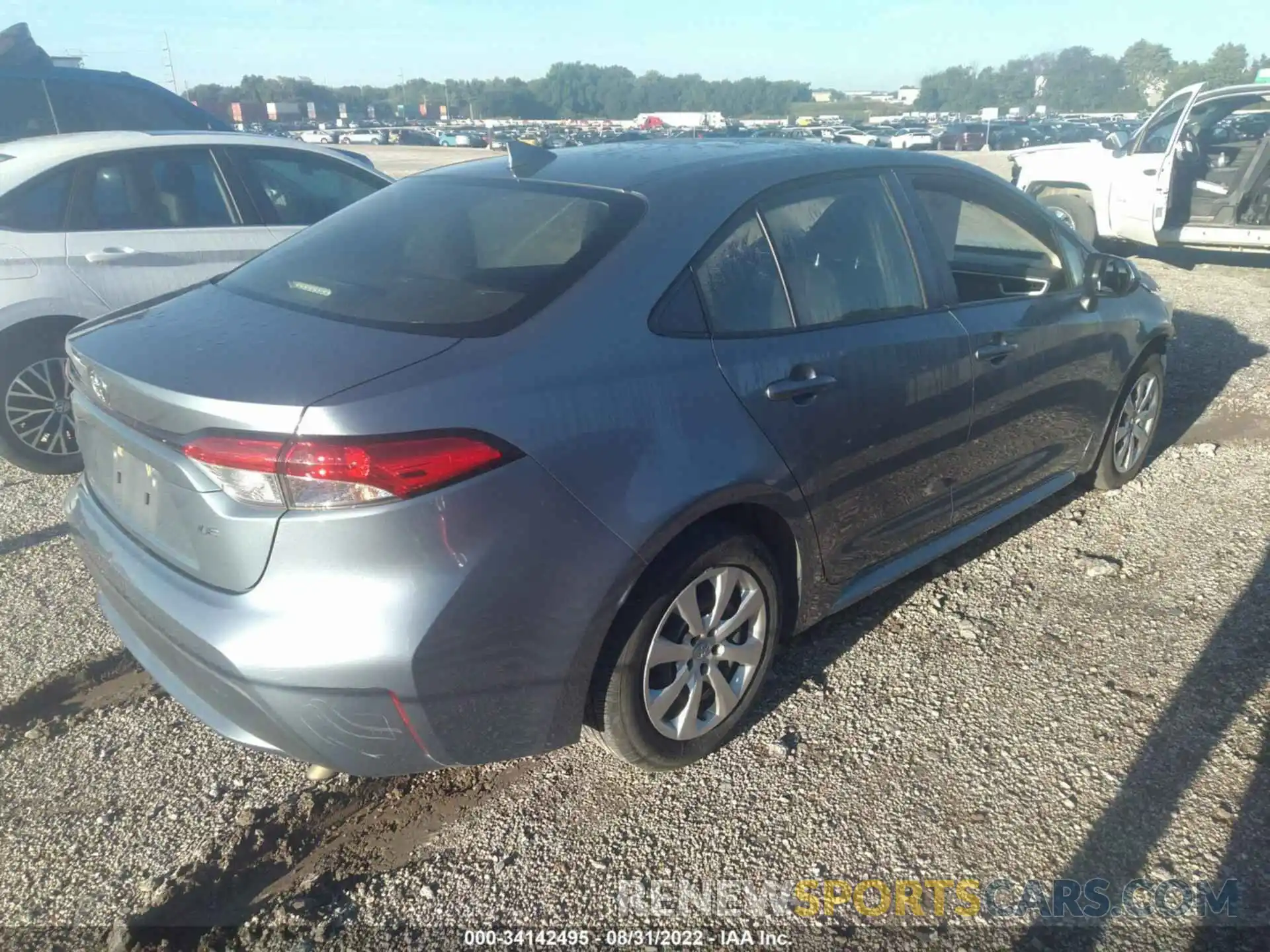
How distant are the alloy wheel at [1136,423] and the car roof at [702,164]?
1751 millimetres

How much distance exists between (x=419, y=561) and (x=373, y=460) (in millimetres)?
236

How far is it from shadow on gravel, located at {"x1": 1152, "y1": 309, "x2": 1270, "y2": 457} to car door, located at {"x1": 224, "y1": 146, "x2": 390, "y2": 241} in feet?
16.7

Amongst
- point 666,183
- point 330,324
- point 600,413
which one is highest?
point 666,183

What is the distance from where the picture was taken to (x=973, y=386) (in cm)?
339

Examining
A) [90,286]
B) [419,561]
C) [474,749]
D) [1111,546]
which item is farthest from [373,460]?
[90,286]

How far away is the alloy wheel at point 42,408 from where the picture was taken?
15.4 ft

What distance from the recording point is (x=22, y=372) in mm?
4707

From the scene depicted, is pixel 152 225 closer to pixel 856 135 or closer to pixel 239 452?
pixel 239 452

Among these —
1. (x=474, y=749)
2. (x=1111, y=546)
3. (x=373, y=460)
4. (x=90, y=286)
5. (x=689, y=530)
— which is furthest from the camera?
(x=90, y=286)

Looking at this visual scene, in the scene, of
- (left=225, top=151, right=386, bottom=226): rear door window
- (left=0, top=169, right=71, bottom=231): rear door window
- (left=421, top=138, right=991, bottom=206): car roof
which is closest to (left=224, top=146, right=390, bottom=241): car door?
(left=225, top=151, right=386, bottom=226): rear door window

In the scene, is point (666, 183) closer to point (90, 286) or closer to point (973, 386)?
point (973, 386)

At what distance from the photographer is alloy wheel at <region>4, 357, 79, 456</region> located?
15.4 feet

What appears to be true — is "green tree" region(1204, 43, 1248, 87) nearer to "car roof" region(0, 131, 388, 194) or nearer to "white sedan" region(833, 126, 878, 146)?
"white sedan" region(833, 126, 878, 146)

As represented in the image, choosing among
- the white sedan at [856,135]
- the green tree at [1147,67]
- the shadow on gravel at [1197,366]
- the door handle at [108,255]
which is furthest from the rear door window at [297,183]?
the green tree at [1147,67]
